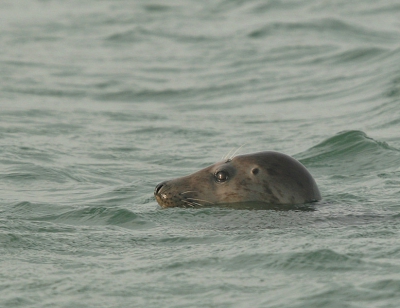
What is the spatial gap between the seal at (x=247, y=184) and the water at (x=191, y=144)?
9.0 inches

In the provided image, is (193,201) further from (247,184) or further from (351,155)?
(351,155)

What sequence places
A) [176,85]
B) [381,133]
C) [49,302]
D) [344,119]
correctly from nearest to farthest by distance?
[49,302] < [381,133] < [344,119] < [176,85]

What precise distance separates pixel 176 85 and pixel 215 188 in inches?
408

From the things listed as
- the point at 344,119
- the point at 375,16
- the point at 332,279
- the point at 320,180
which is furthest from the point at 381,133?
the point at 375,16

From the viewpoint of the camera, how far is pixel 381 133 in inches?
545

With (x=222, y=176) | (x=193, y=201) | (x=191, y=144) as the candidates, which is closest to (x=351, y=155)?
(x=191, y=144)

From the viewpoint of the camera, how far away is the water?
6.84 metres

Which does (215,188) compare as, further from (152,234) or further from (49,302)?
(49,302)

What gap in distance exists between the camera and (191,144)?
14.0 metres

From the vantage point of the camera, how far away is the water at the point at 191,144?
6.84m

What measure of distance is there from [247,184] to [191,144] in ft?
16.1

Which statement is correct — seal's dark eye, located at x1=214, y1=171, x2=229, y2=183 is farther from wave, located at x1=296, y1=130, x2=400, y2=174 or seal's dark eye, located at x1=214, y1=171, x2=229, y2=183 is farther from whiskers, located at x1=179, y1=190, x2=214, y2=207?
wave, located at x1=296, y1=130, x2=400, y2=174

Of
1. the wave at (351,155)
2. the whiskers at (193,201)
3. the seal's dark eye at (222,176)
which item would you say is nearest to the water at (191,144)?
the wave at (351,155)

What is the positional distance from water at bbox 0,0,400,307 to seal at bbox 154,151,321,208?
9.0 inches
